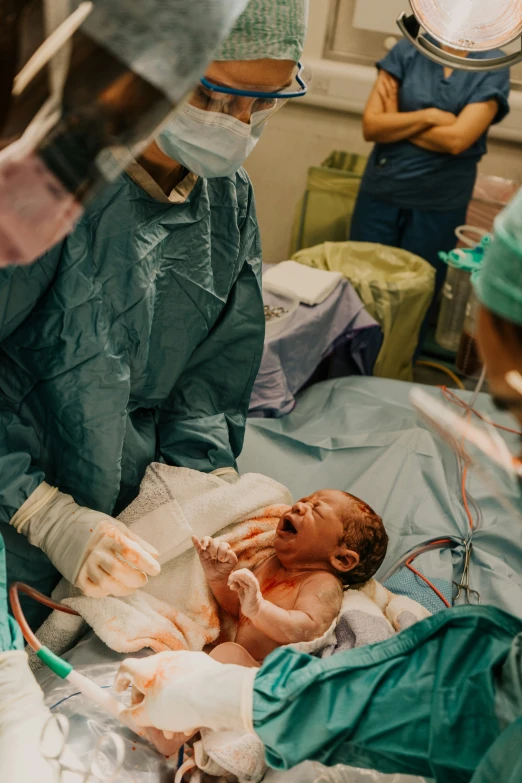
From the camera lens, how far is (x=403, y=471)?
2322 mm

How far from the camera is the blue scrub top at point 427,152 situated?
3576 mm

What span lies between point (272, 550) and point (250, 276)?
694 mm

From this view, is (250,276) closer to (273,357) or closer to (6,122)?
(273,357)

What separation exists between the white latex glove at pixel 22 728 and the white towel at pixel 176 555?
1.04ft

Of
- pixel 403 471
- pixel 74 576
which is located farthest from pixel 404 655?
pixel 403 471

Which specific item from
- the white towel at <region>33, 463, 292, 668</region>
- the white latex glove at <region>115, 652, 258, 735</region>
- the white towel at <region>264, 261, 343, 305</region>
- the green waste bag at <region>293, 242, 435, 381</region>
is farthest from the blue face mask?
the green waste bag at <region>293, 242, 435, 381</region>

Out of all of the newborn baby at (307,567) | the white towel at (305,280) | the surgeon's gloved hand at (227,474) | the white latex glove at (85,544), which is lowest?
the white towel at (305,280)

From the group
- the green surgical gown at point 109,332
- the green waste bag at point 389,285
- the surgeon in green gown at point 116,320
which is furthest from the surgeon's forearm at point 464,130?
the surgeon in green gown at point 116,320

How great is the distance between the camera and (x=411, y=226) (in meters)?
3.99

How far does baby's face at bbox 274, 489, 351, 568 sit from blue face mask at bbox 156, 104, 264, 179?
32.4 inches

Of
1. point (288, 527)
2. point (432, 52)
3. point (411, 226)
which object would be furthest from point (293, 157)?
point (288, 527)

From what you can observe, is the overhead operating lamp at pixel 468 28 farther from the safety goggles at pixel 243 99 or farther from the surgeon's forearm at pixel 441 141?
the surgeon's forearm at pixel 441 141

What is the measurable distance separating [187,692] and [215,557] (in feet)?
1.41

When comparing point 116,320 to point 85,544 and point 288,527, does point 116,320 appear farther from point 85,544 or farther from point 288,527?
point 288,527
